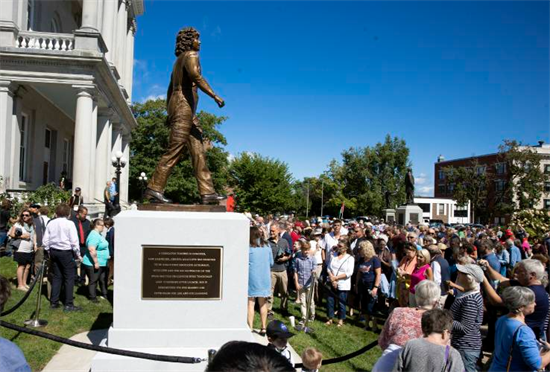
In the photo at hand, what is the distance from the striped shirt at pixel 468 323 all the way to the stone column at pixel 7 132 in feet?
59.9

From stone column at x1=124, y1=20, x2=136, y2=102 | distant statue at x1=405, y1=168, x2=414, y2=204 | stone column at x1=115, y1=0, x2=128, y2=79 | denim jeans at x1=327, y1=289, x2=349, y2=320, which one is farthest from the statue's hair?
stone column at x1=124, y1=20, x2=136, y2=102

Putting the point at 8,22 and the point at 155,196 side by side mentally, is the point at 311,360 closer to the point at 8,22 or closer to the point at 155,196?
the point at 155,196

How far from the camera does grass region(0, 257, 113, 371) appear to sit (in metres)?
6.09

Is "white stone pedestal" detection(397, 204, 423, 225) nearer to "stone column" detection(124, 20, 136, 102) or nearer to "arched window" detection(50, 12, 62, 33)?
"stone column" detection(124, 20, 136, 102)

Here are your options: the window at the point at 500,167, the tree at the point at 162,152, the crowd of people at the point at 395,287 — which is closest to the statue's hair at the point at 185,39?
the crowd of people at the point at 395,287

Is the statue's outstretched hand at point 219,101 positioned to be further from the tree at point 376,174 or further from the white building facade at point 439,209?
the white building facade at point 439,209

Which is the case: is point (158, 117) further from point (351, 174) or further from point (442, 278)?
point (442, 278)

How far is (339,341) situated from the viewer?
311 inches

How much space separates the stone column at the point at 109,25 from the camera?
2439 centimetres

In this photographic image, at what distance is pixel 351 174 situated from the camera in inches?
2749

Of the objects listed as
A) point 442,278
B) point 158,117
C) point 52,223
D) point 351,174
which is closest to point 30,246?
point 52,223

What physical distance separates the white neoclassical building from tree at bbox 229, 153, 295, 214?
30060mm

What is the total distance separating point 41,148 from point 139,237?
72.2 ft

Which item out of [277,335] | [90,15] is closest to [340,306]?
[277,335]
